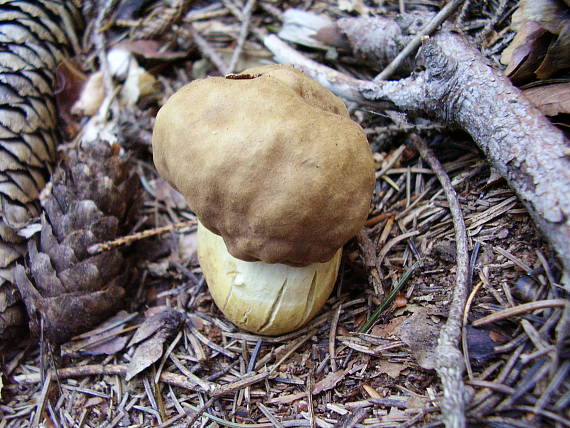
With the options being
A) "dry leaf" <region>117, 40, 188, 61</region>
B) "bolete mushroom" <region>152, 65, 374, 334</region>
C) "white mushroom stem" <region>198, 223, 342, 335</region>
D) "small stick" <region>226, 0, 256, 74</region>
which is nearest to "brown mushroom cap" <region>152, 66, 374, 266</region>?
"bolete mushroom" <region>152, 65, 374, 334</region>

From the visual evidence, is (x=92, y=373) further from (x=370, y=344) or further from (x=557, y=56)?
(x=557, y=56)

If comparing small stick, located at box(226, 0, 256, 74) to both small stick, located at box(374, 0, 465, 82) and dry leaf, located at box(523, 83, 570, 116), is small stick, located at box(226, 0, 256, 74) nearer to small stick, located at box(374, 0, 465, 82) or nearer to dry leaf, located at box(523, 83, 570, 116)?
small stick, located at box(374, 0, 465, 82)

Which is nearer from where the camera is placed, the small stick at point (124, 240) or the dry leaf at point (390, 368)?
the dry leaf at point (390, 368)

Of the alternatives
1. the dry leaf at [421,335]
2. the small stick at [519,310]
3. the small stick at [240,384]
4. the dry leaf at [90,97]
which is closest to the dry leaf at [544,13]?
the small stick at [519,310]

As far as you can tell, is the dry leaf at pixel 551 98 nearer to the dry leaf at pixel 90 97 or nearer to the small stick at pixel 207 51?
the small stick at pixel 207 51

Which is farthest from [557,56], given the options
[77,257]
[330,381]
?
[77,257]

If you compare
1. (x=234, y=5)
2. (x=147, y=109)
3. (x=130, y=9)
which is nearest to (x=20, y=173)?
(x=147, y=109)
